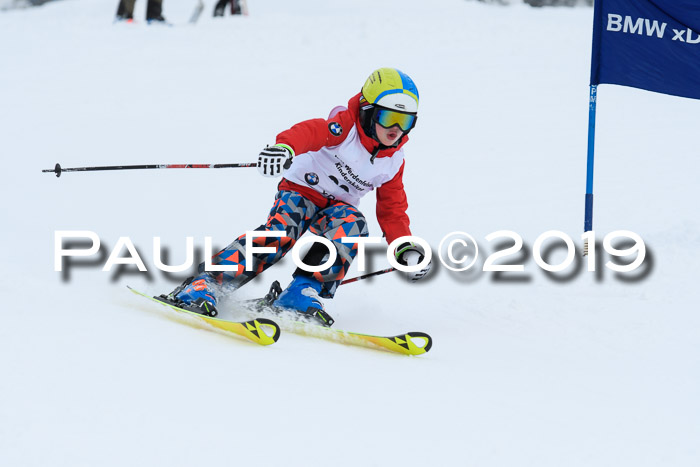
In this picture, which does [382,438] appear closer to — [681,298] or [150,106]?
[681,298]

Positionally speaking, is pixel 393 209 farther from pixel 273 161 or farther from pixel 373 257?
pixel 373 257

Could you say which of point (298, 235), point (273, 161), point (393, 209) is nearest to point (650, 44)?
point (393, 209)

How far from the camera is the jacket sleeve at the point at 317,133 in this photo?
4363 mm

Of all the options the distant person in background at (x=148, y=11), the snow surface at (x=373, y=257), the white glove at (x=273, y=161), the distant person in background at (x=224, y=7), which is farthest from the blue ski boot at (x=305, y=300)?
the distant person in background at (x=224, y=7)

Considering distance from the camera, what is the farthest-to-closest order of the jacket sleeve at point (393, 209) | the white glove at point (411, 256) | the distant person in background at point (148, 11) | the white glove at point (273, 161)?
1. the distant person in background at point (148, 11)
2. the jacket sleeve at point (393, 209)
3. the white glove at point (411, 256)
4. the white glove at point (273, 161)

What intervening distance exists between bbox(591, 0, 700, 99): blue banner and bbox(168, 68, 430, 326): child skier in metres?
1.97

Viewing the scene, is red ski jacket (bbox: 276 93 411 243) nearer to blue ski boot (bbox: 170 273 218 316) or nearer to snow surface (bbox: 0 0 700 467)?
snow surface (bbox: 0 0 700 467)

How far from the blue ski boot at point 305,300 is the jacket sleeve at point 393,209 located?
53 cm

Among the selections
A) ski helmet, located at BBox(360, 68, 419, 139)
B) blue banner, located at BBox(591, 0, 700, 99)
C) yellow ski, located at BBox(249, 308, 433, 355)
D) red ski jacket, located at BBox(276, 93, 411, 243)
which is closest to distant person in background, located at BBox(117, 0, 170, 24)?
blue banner, located at BBox(591, 0, 700, 99)

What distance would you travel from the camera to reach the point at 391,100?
4.36 metres

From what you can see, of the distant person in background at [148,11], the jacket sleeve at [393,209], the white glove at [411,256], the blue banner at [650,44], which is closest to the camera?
the white glove at [411,256]

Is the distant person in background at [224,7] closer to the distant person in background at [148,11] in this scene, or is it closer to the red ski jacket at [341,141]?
the distant person in background at [148,11]

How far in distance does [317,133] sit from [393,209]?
64 centimetres

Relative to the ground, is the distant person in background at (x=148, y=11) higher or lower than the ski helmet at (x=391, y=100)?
higher
